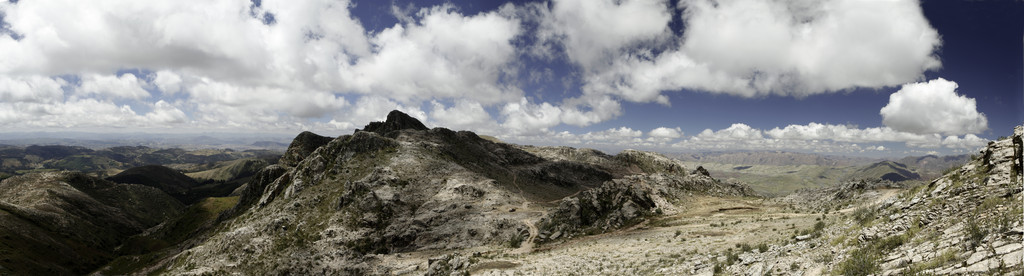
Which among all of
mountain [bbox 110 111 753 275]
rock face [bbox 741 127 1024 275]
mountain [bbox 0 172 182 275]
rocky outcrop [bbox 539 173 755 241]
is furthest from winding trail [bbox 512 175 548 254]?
mountain [bbox 0 172 182 275]

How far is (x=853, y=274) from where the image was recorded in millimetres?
14938

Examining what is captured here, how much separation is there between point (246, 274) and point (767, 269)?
7179cm

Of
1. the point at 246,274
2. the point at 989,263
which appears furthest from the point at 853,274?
the point at 246,274

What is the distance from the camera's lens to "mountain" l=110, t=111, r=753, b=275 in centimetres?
6022

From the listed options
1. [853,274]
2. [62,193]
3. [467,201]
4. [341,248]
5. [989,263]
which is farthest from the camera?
[62,193]

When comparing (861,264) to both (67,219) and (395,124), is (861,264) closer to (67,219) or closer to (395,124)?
(395,124)

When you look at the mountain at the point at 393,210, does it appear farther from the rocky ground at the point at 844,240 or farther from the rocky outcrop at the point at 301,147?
the rocky outcrop at the point at 301,147

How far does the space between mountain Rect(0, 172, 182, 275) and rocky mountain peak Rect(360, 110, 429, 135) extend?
86.8 m

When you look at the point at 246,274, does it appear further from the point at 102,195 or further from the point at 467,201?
the point at 102,195

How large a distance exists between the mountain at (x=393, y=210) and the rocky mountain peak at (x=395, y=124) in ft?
115

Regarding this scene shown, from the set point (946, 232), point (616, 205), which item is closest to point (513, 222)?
point (616, 205)

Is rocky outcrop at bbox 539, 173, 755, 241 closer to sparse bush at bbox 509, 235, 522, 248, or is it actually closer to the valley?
the valley

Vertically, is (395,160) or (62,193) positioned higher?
(395,160)

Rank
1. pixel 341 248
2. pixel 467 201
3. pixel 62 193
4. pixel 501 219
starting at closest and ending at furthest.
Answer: pixel 341 248, pixel 501 219, pixel 467 201, pixel 62 193
